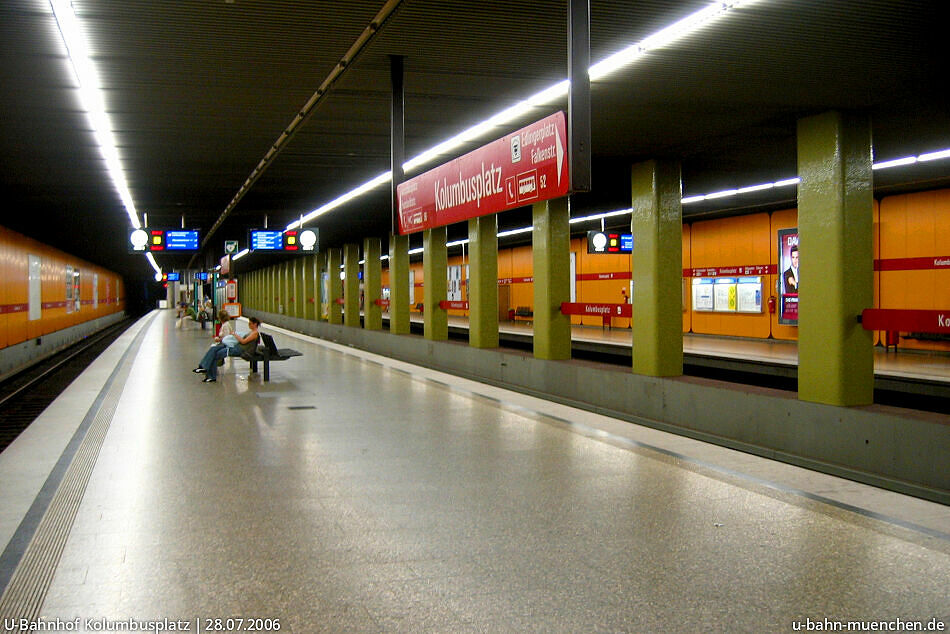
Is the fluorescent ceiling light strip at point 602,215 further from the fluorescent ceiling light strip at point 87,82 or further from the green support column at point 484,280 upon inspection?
the fluorescent ceiling light strip at point 87,82

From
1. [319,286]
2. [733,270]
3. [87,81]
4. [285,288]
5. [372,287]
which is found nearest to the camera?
[87,81]

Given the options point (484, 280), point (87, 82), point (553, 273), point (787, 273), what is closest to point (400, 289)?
point (484, 280)

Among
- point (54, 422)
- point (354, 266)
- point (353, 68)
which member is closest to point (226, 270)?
point (354, 266)

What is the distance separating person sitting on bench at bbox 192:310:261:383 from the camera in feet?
42.0

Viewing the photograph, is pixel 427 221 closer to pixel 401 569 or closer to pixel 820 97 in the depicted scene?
pixel 820 97

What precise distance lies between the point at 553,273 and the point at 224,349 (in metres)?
5.96

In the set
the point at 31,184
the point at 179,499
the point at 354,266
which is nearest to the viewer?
the point at 179,499

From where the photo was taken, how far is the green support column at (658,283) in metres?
9.82

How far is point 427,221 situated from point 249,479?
14.4ft

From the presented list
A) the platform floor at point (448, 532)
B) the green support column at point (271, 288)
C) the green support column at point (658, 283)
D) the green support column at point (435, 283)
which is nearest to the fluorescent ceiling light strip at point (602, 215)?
the green support column at point (435, 283)

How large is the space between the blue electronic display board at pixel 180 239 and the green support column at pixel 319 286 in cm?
906

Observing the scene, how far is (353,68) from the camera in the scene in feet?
23.9

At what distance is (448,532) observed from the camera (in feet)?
15.3

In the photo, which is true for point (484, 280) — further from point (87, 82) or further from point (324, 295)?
point (324, 295)
